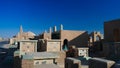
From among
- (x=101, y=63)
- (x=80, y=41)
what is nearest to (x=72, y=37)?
(x=80, y=41)

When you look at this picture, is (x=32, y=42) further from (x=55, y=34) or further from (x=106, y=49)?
(x=55, y=34)

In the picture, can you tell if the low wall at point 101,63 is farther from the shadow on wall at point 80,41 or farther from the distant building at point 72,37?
the shadow on wall at point 80,41

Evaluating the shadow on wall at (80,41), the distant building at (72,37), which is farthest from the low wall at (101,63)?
the shadow on wall at (80,41)

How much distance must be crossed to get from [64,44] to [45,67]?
1877 centimetres

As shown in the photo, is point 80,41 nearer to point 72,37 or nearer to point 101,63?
point 72,37

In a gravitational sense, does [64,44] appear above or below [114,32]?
below

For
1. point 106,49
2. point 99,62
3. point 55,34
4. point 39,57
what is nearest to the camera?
point 99,62

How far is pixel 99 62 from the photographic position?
5.91m

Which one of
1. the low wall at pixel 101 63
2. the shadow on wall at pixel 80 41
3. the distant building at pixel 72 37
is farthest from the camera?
the shadow on wall at pixel 80 41

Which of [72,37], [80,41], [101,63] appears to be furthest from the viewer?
[80,41]

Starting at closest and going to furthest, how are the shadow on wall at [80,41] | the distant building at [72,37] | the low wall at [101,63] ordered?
the low wall at [101,63] → the distant building at [72,37] → the shadow on wall at [80,41]

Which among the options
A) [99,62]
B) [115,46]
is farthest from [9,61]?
[99,62]

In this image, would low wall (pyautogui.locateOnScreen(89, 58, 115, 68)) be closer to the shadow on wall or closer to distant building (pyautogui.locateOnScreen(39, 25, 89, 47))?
distant building (pyautogui.locateOnScreen(39, 25, 89, 47))

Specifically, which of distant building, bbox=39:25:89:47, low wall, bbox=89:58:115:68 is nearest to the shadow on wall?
distant building, bbox=39:25:89:47
